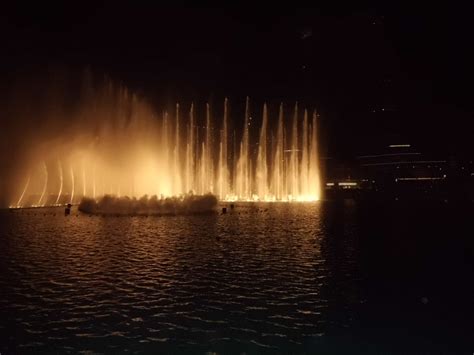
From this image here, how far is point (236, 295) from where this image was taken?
10.1 m

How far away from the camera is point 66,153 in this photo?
150ft

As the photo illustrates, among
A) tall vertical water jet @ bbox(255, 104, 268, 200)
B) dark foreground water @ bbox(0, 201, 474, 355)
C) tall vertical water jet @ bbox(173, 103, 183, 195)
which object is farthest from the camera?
tall vertical water jet @ bbox(255, 104, 268, 200)

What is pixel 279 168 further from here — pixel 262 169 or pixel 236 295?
pixel 236 295

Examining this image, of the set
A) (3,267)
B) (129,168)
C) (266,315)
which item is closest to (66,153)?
(129,168)

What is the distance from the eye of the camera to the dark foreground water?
745 centimetres

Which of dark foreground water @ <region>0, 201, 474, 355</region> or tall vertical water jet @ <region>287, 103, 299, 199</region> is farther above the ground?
tall vertical water jet @ <region>287, 103, 299, 199</region>

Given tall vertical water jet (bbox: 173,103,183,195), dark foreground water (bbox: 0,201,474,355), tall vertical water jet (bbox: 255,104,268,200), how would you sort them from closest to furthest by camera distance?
Answer: dark foreground water (bbox: 0,201,474,355), tall vertical water jet (bbox: 173,103,183,195), tall vertical water jet (bbox: 255,104,268,200)

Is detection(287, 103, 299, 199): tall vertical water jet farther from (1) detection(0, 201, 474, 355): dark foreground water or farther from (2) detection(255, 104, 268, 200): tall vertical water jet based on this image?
(1) detection(0, 201, 474, 355): dark foreground water

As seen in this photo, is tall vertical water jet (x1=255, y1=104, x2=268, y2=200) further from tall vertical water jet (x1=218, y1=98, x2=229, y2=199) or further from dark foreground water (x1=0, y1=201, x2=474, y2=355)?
dark foreground water (x1=0, y1=201, x2=474, y2=355)

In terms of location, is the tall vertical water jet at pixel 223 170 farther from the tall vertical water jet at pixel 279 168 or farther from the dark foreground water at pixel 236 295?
the dark foreground water at pixel 236 295

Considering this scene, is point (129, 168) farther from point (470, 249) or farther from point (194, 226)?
point (470, 249)

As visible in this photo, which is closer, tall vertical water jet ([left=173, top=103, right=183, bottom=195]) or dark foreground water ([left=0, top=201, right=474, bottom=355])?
dark foreground water ([left=0, top=201, right=474, bottom=355])

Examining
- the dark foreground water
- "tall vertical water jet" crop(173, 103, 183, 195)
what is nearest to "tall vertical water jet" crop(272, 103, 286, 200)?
"tall vertical water jet" crop(173, 103, 183, 195)

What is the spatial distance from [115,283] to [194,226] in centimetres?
1270
